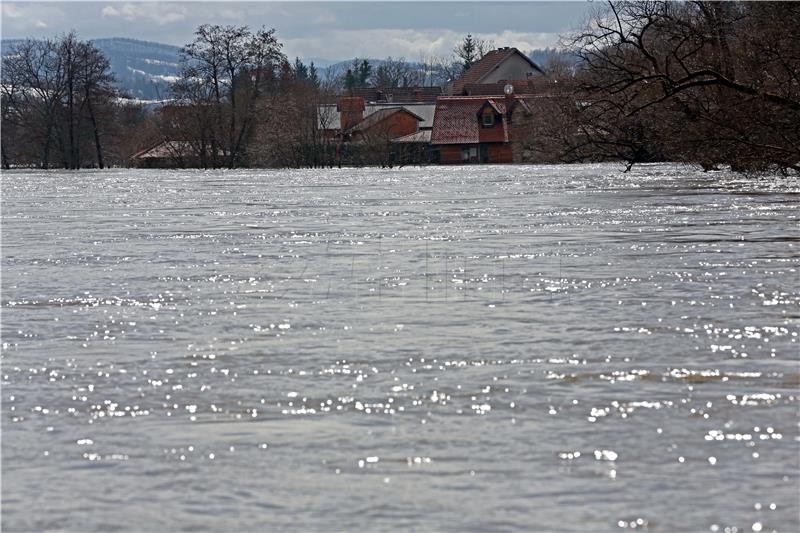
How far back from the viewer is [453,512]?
558 centimetres

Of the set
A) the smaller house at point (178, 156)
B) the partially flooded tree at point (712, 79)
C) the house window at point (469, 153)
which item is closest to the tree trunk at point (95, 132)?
the smaller house at point (178, 156)

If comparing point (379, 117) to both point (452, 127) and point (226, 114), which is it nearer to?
point (452, 127)

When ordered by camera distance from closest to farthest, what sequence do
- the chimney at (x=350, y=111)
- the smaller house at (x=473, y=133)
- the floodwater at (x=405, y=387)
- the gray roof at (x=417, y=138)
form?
the floodwater at (x=405, y=387)
the smaller house at (x=473, y=133)
the gray roof at (x=417, y=138)
the chimney at (x=350, y=111)

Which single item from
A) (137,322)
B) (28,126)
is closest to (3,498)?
(137,322)

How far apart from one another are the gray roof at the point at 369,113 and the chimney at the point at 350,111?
19.4 inches

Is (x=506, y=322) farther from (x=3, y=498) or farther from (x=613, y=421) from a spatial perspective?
(x=3, y=498)

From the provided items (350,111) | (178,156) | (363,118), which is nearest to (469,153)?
(363,118)

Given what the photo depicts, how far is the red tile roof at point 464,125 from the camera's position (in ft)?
313

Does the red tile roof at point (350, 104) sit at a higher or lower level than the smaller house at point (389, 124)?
higher

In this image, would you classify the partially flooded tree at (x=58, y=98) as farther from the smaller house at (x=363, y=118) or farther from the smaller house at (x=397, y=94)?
the smaller house at (x=397, y=94)

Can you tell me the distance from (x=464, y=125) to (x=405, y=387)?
89.4 metres

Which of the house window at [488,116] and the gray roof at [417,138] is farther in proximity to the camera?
the house window at [488,116]

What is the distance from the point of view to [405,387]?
26.3 feet

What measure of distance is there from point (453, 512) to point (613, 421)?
1.71 m
